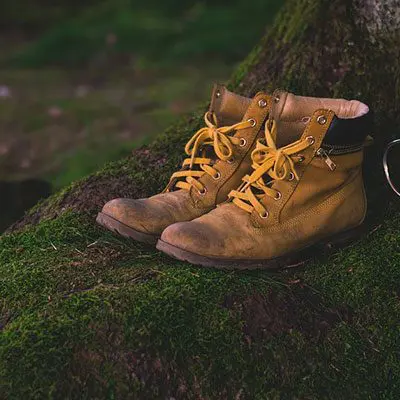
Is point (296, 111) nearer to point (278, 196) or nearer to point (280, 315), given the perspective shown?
point (278, 196)

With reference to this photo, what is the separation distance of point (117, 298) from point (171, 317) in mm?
156

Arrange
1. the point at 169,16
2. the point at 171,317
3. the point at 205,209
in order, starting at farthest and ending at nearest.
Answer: the point at 169,16
the point at 205,209
the point at 171,317

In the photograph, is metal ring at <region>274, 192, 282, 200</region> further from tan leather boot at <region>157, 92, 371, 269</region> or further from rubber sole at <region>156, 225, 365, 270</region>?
rubber sole at <region>156, 225, 365, 270</region>

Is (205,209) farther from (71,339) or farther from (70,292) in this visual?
(71,339)

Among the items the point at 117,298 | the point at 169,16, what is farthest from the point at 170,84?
the point at 117,298

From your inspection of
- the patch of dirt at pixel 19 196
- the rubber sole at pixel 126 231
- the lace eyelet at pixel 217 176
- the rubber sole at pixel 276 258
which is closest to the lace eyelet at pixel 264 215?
the rubber sole at pixel 276 258

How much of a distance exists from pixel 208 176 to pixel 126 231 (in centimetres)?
33

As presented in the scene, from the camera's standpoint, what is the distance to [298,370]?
2.25m

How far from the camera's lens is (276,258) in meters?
2.56

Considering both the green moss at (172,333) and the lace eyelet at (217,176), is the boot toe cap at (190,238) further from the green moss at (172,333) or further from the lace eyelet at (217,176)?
the lace eyelet at (217,176)

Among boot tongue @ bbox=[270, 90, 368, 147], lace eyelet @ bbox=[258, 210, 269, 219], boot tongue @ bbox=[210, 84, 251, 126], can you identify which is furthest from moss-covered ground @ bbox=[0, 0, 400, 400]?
boot tongue @ bbox=[210, 84, 251, 126]

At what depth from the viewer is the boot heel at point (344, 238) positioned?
270 centimetres

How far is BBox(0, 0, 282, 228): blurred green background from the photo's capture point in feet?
19.6

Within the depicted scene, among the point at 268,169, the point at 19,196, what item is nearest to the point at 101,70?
the point at 19,196
